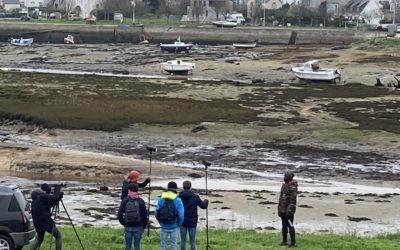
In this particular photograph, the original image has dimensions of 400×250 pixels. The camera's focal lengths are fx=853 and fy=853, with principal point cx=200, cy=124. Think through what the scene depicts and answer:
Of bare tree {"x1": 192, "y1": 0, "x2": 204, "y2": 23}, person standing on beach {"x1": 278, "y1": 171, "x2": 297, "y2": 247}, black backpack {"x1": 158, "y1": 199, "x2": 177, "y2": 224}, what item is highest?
bare tree {"x1": 192, "y1": 0, "x2": 204, "y2": 23}

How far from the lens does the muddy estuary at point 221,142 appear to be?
26.3m

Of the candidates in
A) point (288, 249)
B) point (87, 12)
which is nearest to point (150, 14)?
point (87, 12)

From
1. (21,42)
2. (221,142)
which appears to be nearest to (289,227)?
(221,142)

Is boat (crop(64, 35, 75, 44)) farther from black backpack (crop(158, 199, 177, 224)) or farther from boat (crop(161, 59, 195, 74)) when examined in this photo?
black backpack (crop(158, 199, 177, 224))

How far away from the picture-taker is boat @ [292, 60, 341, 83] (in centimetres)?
6282

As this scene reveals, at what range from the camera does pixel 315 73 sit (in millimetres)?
64312

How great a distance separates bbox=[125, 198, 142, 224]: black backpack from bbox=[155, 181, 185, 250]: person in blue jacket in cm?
41

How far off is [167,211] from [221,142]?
77.7 feet

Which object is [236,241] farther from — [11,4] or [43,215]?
[11,4]

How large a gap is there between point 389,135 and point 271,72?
32.7 meters

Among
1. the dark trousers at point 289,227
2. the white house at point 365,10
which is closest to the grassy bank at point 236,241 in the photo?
the dark trousers at point 289,227

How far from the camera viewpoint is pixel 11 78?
63.2m

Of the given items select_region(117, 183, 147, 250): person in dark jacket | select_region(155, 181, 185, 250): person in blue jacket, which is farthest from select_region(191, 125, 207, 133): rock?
select_region(117, 183, 147, 250): person in dark jacket

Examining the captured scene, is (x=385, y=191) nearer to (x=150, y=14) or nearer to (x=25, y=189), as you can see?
(x=25, y=189)
